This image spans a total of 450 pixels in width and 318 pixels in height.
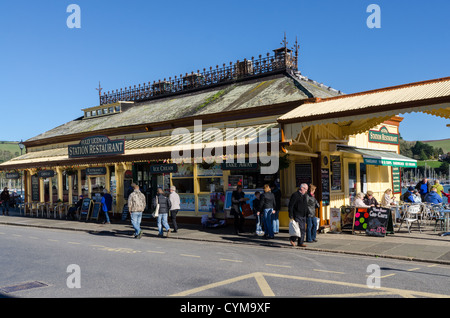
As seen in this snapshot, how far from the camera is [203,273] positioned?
8391 mm

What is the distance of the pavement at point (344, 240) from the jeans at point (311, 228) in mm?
239

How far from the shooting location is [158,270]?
28.6 feet

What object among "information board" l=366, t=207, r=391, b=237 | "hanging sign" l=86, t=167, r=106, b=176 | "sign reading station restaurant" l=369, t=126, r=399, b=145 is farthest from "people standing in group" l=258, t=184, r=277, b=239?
"hanging sign" l=86, t=167, r=106, b=176

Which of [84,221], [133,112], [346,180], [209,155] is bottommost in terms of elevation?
[84,221]

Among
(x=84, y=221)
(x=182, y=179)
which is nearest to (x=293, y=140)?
(x=182, y=179)

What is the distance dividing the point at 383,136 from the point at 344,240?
8675 millimetres

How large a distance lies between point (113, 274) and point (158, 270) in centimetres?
92

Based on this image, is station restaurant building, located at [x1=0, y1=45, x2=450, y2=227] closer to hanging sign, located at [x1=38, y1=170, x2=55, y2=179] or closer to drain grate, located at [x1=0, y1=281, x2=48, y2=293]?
hanging sign, located at [x1=38, y1=170, x2=55, y2=179]

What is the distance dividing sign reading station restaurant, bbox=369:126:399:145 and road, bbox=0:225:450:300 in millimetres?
9423

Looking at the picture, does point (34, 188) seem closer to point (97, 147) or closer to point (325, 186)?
point (97, 147)

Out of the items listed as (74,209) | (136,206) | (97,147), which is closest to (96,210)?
(74,209)

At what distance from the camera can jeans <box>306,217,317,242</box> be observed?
12258 millimetres

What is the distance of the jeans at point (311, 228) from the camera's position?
12.3m
